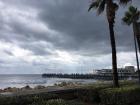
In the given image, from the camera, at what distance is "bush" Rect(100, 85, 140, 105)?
75.6 ft

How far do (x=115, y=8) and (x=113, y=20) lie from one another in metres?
1.10

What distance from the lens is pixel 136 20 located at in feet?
162

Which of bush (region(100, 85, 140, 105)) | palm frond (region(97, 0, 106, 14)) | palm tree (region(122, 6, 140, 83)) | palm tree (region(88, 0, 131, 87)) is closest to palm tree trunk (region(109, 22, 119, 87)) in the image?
palm tree (region(88, 0, 131, 87))

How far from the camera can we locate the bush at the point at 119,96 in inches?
907

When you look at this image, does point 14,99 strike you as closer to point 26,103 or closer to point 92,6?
point 26,103

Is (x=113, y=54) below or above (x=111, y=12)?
below

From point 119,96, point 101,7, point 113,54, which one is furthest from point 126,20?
point 119,96

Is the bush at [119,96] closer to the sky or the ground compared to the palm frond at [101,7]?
closer to the ground

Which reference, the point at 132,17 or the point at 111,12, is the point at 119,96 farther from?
the point at 132,17

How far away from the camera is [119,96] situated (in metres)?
23.0

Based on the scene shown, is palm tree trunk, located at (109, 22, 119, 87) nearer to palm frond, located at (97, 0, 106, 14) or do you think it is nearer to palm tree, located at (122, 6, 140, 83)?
palm frond, located at (97, 0, 106, 14)

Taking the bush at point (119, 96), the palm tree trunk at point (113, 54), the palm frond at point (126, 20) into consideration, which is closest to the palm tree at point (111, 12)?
the palm tree trunk at point (113, 54)

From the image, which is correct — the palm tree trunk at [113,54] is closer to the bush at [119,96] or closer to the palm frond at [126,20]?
the bush at [119,96]

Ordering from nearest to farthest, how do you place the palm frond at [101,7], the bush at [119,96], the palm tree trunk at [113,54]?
the bush at [119,96] < the palm tree trunk at [113,54] < the palm frond at [101,7]
